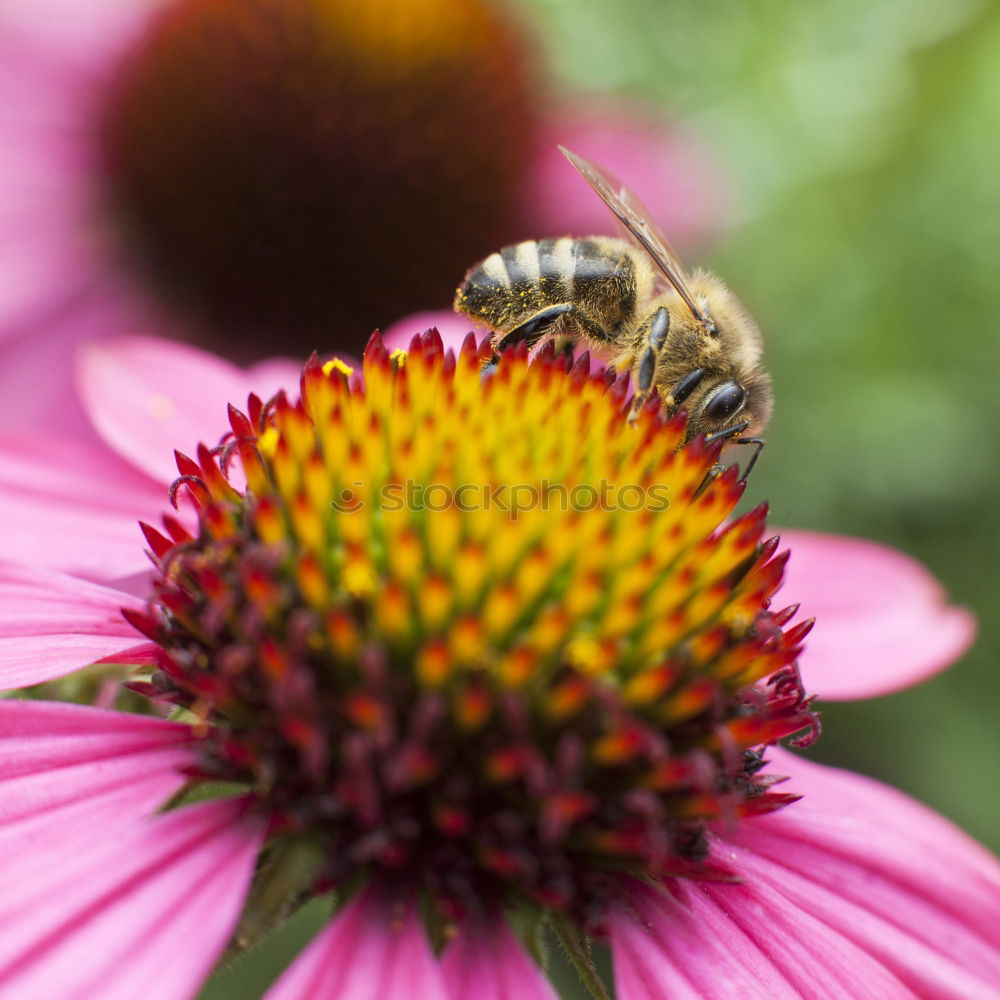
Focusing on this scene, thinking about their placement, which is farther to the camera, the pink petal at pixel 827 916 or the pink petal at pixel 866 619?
the pink petal at pixel 866 619

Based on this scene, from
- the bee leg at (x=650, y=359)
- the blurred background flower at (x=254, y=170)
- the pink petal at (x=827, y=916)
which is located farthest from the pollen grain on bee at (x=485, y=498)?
the blurred background flower at (x=254, y=170)

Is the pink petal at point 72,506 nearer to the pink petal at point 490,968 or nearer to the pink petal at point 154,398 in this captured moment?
the pink petal at point 154,398

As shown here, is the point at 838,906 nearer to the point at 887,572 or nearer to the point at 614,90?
the point at 887,572

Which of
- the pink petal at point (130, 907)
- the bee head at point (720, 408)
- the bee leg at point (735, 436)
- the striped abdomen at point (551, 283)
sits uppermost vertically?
the striped abdomen at point (551, 283)

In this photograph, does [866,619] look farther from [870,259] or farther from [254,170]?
[870,259]

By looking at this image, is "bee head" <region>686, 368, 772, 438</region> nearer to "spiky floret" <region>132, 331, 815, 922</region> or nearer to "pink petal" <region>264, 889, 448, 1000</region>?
"spiky floret" <region>132, 331, 815, 922</region>
